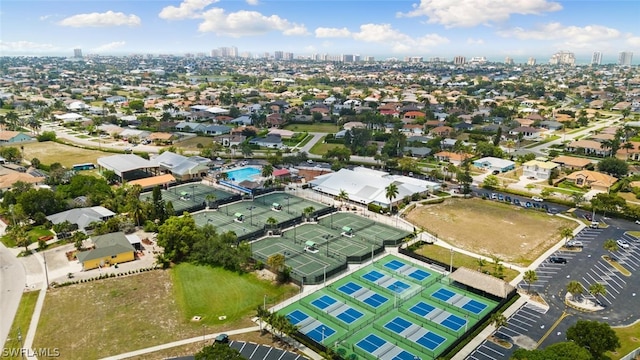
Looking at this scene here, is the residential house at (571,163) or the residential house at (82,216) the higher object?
the residential house at (571,163)

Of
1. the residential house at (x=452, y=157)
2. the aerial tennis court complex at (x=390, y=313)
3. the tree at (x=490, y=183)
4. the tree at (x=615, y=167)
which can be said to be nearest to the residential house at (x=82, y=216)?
the aerial tennis court complex at (x=390, y=313)

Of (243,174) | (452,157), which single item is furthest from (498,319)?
(452,157)

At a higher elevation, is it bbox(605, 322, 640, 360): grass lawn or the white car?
the white car

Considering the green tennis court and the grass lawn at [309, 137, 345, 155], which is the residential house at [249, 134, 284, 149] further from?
the green tennis court

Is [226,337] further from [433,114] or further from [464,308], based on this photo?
[433,114]

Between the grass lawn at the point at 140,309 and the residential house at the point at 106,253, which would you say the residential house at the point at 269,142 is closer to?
the residential house at the point at 106,253

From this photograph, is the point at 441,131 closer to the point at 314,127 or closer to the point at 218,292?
the point at 314,127

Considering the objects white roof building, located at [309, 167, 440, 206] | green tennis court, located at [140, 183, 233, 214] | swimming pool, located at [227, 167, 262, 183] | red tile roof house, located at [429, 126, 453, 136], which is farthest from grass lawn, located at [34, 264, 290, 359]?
red tile roof house, located at [429, 126, 453, 136]
